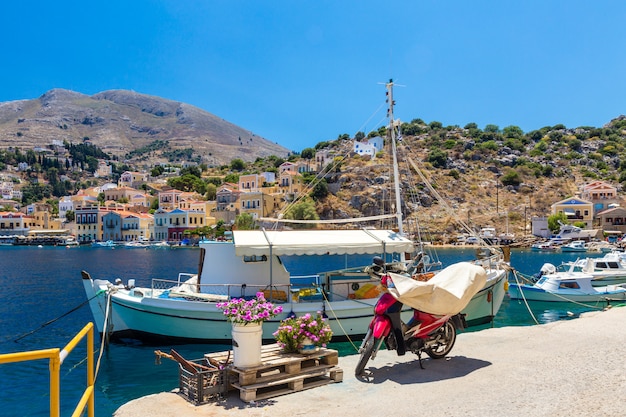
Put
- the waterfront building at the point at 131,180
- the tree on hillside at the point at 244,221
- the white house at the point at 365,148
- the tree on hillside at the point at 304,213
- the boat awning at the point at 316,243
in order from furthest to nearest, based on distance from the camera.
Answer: the waterfront building at the point at 131,180 → the white house at the point at 365,148 → the tree on hillside at the point at 244,221 → the tree on hillside at the point at 304,213 → the boat awning at the point at 316,243

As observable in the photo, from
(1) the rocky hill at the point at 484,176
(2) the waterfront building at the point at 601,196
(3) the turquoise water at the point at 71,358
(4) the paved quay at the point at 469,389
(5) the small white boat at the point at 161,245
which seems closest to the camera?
(4) the paved quay at the point at 469,389

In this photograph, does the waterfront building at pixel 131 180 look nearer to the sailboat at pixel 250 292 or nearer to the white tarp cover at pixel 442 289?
the sailboat at pixel 250 292

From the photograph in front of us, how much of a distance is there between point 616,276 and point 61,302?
102 feet

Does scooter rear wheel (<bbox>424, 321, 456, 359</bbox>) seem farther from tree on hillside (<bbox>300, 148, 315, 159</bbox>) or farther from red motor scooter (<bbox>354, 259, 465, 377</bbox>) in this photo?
tree on hillside (<bbox>300, 148, 315, 159</bbox>)

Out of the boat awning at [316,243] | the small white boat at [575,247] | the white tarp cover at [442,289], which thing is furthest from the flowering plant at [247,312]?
the small white boat at [575,247]

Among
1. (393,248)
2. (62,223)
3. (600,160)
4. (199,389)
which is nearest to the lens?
(199,389)

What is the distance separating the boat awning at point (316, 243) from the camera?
47.1 ft

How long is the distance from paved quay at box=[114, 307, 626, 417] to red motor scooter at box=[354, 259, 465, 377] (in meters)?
0.33

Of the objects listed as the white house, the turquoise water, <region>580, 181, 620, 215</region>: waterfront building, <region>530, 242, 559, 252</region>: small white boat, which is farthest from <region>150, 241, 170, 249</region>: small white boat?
<region>580, 181, 620, 215</region>: waterfront building

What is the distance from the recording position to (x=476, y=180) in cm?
11044

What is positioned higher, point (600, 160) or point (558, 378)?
point (600, 160)

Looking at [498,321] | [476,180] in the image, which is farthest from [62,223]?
[498,321]

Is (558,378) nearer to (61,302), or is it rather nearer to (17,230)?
(61,302)

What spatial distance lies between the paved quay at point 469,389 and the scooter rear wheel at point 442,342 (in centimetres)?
16
